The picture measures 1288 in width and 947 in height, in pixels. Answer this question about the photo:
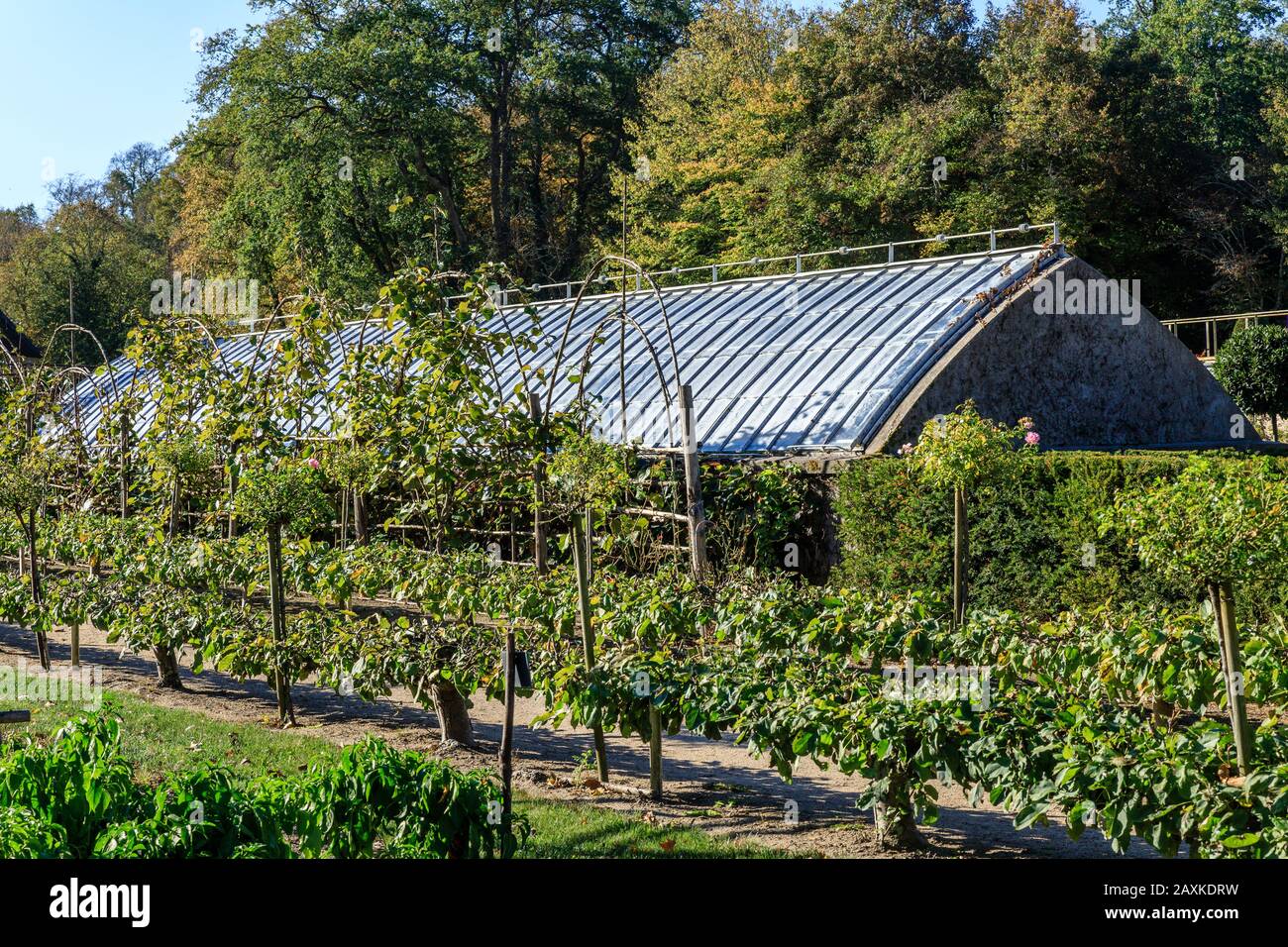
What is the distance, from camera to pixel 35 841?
3855 millimetres

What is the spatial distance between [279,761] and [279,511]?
1791 mm

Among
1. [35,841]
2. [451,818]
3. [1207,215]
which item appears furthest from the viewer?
[1207,215]

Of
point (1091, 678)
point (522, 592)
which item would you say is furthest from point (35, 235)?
point (1091, 678)

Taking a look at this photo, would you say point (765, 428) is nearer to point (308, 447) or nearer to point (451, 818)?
point (308, 447)

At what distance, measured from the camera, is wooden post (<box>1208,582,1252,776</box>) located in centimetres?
510

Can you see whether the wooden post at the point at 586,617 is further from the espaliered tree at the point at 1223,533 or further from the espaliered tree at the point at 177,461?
the espaliered tree at the point at 177,461

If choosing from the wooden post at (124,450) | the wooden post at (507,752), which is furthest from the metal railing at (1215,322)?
the wooden post at (507,752)

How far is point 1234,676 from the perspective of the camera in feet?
17.5

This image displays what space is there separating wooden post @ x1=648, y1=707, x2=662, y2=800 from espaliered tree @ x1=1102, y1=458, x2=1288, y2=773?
266 centimetres

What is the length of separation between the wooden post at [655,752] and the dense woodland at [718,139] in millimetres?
17688

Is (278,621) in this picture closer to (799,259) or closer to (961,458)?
(961,458)

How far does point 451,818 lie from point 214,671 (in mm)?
7033

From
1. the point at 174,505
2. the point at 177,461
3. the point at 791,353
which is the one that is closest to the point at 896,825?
the point at 177,461
